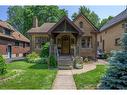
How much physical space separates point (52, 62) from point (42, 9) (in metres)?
17.9

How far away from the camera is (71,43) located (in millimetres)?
28375

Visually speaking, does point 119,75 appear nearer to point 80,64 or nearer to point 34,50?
point 80,64

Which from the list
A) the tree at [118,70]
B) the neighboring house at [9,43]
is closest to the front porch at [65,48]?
the neighboring house at [9,43]

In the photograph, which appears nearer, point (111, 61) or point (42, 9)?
point (111, 61)

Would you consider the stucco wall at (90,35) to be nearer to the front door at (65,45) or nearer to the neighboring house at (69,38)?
the neighboring house at (69,38)

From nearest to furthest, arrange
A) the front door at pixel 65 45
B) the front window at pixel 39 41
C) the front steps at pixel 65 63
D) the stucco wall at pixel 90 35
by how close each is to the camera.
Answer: the front steps at pixel 65 63 → the front door at pixel 65 45 → the stucco wall at pixel 90 35 → the front window at pixel 39 41

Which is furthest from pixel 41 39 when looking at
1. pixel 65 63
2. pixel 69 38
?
pixel 65 63

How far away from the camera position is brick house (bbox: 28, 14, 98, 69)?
2472 cm

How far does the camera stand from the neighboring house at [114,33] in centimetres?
2842

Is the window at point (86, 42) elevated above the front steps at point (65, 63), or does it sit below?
above

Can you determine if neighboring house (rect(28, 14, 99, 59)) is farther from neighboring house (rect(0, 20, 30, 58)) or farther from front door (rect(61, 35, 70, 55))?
neighboring house (rect(0, 20, 30, 58))

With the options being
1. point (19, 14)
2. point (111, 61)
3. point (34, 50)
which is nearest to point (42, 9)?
point (34, 50)

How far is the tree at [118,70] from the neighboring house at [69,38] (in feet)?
47.9
